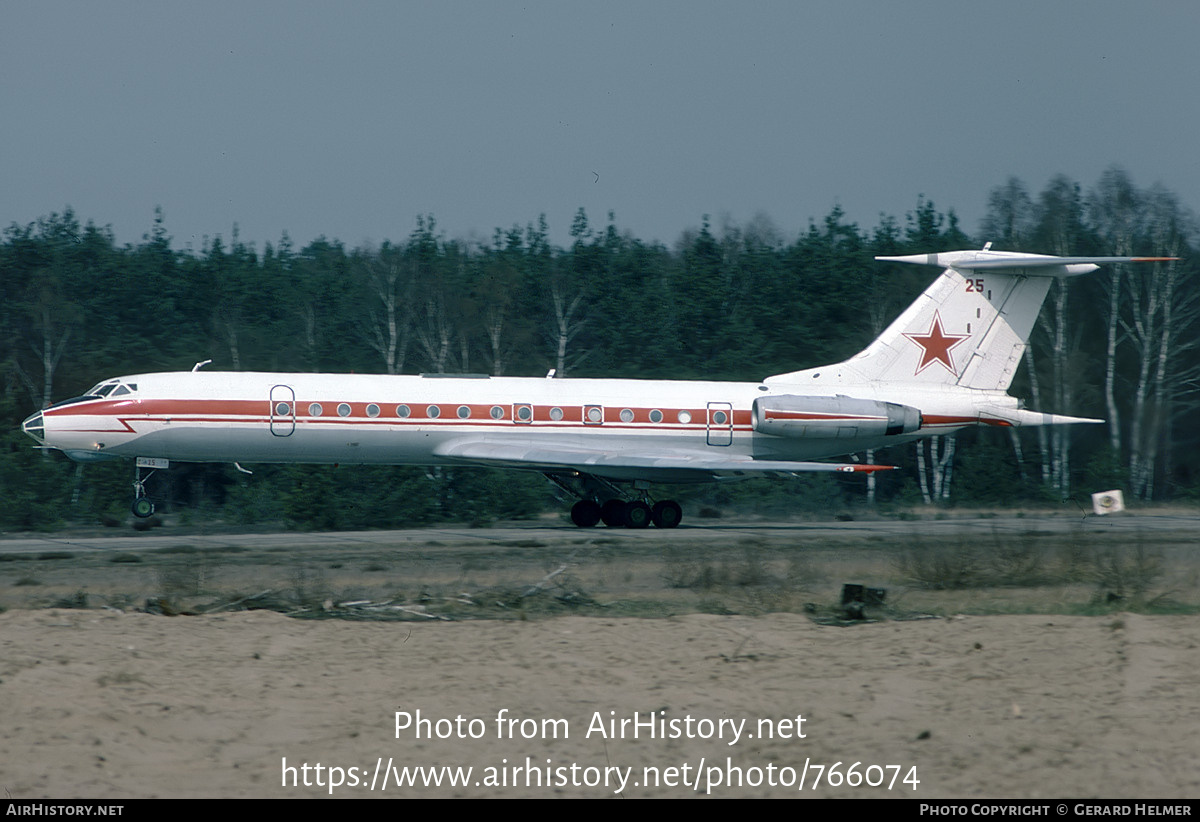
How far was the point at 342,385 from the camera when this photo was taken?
83.2ft

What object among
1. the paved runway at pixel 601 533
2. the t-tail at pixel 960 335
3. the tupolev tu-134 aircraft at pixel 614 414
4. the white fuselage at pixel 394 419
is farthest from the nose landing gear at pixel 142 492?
the t-tail at pixel 960 335

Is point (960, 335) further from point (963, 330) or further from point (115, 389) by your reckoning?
point (115, 389)

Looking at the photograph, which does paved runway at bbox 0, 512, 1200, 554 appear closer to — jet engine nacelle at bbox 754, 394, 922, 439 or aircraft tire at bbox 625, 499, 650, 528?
aircraft tire at bbox 625, 499, 650, 528

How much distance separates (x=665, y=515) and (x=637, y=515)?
652 millimetres

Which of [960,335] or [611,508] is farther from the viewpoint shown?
[960,335]

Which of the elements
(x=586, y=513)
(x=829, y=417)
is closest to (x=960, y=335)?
(x=829, y=417)

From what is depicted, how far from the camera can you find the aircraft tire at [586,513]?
1071 inches

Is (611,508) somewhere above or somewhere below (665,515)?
above

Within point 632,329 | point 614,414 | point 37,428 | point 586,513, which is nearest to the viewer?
point 37,428

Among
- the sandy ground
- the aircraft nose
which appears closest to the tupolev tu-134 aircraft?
the aircraft nose

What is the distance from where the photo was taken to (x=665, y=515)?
26.9m

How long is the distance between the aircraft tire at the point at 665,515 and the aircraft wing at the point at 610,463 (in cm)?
98

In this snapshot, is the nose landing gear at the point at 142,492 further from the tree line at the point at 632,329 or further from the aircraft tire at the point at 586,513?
the aircraft tire at the point at 586,513

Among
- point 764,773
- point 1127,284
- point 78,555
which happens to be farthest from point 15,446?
point 1127,284
